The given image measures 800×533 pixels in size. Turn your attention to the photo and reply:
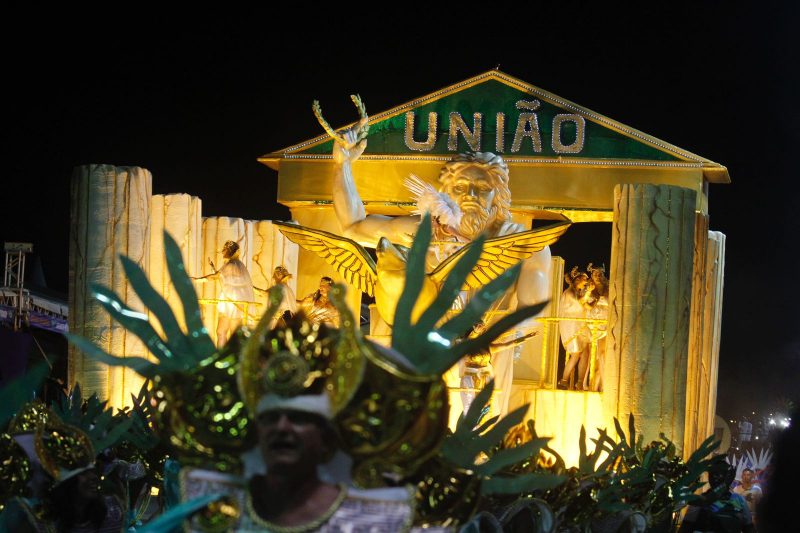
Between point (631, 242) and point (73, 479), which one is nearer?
point (73, 479)

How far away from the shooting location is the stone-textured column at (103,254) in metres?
10.0

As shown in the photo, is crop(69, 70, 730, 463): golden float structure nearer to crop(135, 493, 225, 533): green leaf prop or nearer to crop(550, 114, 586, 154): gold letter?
crop(550, 114, 586, 154): gold letter

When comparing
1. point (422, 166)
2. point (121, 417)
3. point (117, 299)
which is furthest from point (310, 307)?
point (117, 299)

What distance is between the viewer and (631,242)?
34.8ft

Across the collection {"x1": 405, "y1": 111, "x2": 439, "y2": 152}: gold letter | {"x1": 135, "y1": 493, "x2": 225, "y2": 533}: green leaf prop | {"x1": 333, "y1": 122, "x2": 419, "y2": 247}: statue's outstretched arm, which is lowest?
{"x1": 135, "y1": 493, "x2": 225, "y2": 533}: green leaf prop

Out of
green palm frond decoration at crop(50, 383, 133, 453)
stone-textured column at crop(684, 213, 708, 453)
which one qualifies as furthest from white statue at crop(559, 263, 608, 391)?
green palm frond decoration at crop(50, 383, 133, 453)

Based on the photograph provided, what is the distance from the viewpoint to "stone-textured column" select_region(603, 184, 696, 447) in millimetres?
10414

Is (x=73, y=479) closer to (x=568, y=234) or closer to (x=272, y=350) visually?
(x=272, y=350)

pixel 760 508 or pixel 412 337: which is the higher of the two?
pixel 412 337

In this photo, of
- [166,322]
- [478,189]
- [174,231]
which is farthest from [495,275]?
[166,322]

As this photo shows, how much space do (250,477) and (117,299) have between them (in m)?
0.53

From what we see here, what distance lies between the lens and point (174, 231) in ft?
37.4

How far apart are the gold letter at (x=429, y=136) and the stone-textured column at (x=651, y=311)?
2251 millimetres

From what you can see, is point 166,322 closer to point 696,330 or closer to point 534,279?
point 534,279
